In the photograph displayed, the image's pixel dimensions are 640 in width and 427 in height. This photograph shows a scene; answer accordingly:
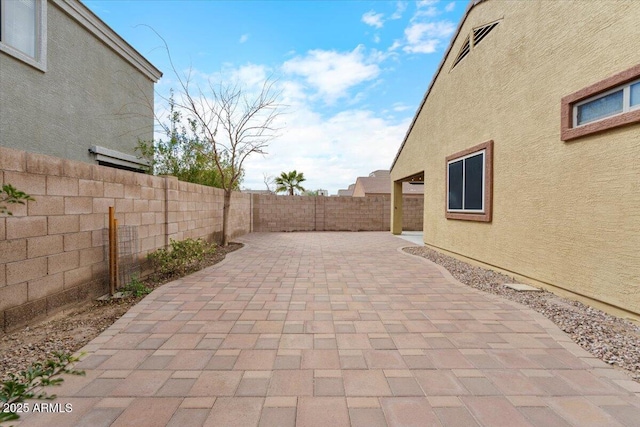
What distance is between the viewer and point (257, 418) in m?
1.96

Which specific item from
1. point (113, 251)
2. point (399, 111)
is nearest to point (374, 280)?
point (113, 251)

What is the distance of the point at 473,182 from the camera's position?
6574mm

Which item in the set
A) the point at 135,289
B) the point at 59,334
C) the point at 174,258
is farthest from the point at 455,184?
the point at 59,334

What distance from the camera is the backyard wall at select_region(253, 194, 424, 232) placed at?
15.1 metres

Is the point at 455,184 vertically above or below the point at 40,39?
below

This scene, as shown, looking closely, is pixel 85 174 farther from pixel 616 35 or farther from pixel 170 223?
pixel 616 35

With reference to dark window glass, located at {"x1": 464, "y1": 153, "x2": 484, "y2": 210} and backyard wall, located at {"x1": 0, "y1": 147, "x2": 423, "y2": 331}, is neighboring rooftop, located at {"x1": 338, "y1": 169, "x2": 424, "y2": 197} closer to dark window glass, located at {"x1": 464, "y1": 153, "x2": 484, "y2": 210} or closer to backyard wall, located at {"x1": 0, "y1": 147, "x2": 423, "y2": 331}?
dark window glass, located at {"x1": 464, "y1": 153, "x2": 484, "y2": 210}

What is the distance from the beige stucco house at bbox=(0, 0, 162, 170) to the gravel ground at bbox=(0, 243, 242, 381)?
4038mm

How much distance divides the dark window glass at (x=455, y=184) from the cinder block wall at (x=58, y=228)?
6847 millimetres

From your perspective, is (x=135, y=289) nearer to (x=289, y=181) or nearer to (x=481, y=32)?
(x=481, y=32)

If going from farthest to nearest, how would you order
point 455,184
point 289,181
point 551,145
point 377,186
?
point 377,186 < point 289,181 < point 455,184 < point 551,145

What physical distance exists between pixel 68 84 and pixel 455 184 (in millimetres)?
9420

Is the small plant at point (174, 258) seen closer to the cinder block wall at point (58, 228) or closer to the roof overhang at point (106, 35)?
the cinder block wall at point (58, 228)

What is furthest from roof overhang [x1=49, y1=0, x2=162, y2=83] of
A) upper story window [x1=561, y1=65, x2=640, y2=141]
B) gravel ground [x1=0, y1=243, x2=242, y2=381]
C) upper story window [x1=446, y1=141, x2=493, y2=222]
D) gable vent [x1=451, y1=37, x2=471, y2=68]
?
upper story window [x1=561, y1=65, x2=640, y2=141]
